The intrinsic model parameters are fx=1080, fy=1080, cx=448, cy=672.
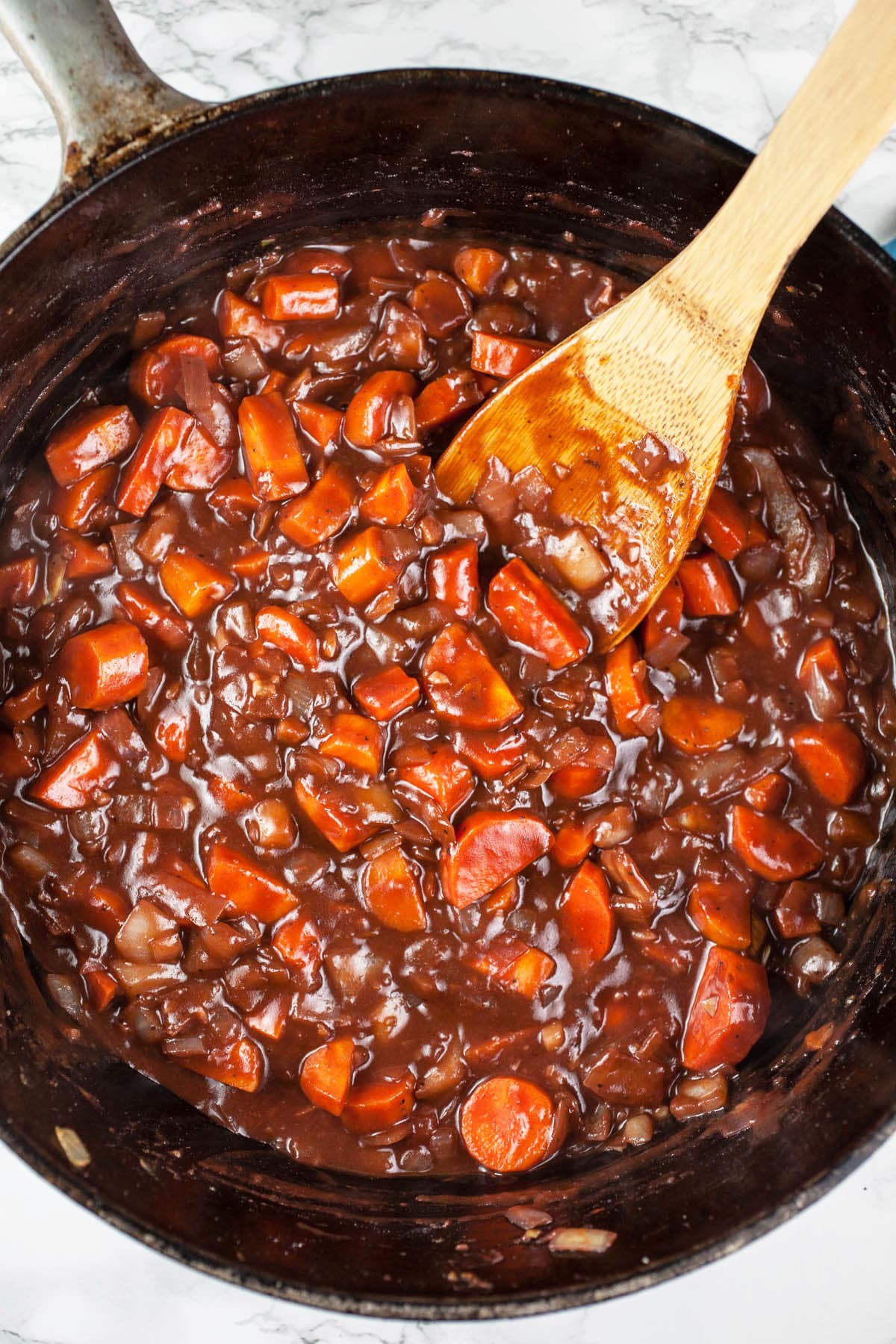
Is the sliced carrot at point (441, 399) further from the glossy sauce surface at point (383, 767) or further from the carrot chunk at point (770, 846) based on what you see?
the carrot chunk at point (770, 846)

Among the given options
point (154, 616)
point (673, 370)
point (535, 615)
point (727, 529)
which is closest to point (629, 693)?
point (535, 615)

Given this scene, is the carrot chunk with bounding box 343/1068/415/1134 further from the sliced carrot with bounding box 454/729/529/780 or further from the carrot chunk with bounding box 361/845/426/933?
the sliced carrot with bounding box 454/729/529/780

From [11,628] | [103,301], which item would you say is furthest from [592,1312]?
[103,301]

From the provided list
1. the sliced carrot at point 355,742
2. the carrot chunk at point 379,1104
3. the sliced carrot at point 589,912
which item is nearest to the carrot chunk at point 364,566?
the sliced carrot at point 355,742

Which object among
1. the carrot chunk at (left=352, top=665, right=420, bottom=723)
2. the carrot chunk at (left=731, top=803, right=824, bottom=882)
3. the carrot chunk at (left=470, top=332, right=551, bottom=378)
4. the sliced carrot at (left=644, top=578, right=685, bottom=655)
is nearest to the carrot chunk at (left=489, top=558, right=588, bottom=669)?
the sliced carrot at (left=644, top=578, right=685, bottom=655)

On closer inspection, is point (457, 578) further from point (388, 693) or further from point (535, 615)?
point (388, 693)

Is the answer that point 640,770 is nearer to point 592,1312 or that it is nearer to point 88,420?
point 592,1312
